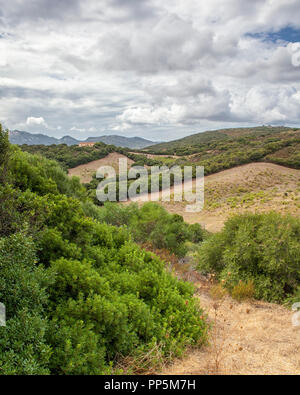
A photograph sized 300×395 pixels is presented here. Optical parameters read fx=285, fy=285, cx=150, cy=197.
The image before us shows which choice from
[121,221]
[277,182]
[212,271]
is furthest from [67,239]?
[277,182]

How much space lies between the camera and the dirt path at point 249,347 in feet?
→ 12.2

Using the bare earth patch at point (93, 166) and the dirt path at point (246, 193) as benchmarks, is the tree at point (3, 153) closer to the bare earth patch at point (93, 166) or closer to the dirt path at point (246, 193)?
the dirt path at point (246, 193)

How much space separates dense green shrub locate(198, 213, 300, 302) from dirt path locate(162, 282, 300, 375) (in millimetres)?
1419

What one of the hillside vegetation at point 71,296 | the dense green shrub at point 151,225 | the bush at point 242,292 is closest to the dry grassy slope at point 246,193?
the dense green shrub at point 151,225

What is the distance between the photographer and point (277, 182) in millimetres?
45906

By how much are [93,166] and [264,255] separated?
5973 centimetres

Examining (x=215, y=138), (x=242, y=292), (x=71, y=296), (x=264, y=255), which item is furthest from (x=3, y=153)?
(x=215, y=138)

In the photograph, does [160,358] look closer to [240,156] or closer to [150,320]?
[150,320]

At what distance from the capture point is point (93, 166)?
6569cm

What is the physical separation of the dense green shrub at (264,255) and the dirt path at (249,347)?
1.42 meters

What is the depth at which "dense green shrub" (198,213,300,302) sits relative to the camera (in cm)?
862

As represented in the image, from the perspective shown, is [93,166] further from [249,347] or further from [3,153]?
[249,347]

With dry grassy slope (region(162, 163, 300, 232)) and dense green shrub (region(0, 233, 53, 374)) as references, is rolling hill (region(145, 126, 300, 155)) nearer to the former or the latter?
dry grassy slope (region(162, 163, 300, 232))
